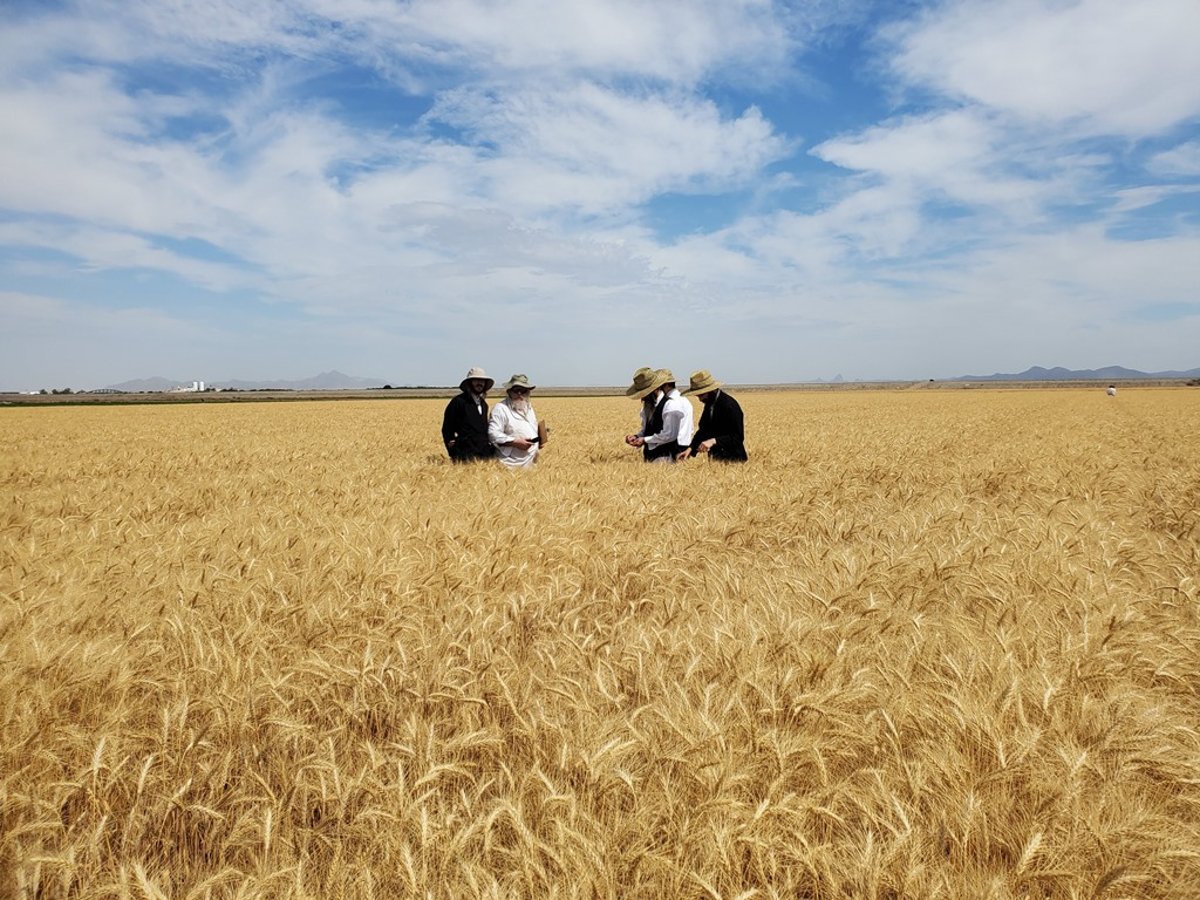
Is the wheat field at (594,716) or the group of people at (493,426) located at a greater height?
the group of people at (493,426)

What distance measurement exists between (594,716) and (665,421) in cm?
828

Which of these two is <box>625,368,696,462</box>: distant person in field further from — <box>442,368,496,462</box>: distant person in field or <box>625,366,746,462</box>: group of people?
<box>442,368,496,462</box>: distant person in field

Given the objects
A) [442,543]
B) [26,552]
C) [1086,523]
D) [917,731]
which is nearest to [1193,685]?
[917,731]

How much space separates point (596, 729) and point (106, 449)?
1565cm

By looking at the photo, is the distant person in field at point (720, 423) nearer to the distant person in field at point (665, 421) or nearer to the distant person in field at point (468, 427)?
the distant person in field at point (665, 421)

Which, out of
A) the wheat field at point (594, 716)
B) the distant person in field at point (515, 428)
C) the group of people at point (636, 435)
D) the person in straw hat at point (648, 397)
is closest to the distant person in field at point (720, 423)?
the group of people at point (636, 435)

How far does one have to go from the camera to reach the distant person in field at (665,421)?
9969mm

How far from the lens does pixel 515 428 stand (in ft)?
32.5

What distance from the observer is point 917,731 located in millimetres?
1993

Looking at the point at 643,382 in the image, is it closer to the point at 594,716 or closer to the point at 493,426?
the point at 493,426

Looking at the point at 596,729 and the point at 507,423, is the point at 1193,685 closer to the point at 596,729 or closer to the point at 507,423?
the point at 596,729

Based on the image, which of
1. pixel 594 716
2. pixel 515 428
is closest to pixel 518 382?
pixel 515 428

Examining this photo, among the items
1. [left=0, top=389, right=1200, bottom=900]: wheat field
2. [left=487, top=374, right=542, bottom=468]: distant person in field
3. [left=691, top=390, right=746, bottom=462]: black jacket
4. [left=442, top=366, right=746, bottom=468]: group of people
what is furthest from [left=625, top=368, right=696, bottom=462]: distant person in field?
[left=0, top=389, right=1200, bottom=900]: wheat field

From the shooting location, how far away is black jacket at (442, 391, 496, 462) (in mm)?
10109
